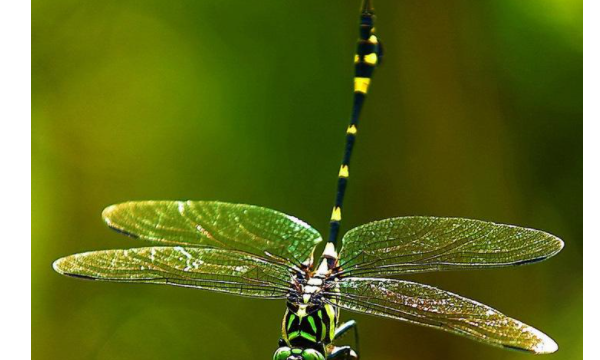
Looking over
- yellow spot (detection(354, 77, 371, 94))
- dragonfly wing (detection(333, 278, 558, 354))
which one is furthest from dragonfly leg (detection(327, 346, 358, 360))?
yellow spot (detection(354, 77, 371, 94))

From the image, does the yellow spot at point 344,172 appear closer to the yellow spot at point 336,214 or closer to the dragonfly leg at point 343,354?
the yellow spot at point 336,214

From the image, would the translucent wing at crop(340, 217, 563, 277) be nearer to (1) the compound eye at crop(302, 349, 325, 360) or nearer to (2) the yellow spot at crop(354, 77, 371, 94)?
(1) the compound eye at crop(302, 349, 325, 360)

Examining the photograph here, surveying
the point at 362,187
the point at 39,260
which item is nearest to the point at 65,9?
the point at 39,260

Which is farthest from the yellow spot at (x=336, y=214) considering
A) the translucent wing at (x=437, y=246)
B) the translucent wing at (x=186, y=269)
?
the translucent wing at (x=186, y=269)

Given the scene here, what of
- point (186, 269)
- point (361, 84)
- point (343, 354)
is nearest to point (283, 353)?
point (343, 354)

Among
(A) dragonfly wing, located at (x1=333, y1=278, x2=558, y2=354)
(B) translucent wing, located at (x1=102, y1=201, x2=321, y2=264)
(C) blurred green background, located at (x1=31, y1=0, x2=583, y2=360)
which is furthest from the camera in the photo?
(C) blurred green background, located at (x1=31, y1=0, x2=583, y2=360)

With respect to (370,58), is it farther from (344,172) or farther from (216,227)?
(216,227)
